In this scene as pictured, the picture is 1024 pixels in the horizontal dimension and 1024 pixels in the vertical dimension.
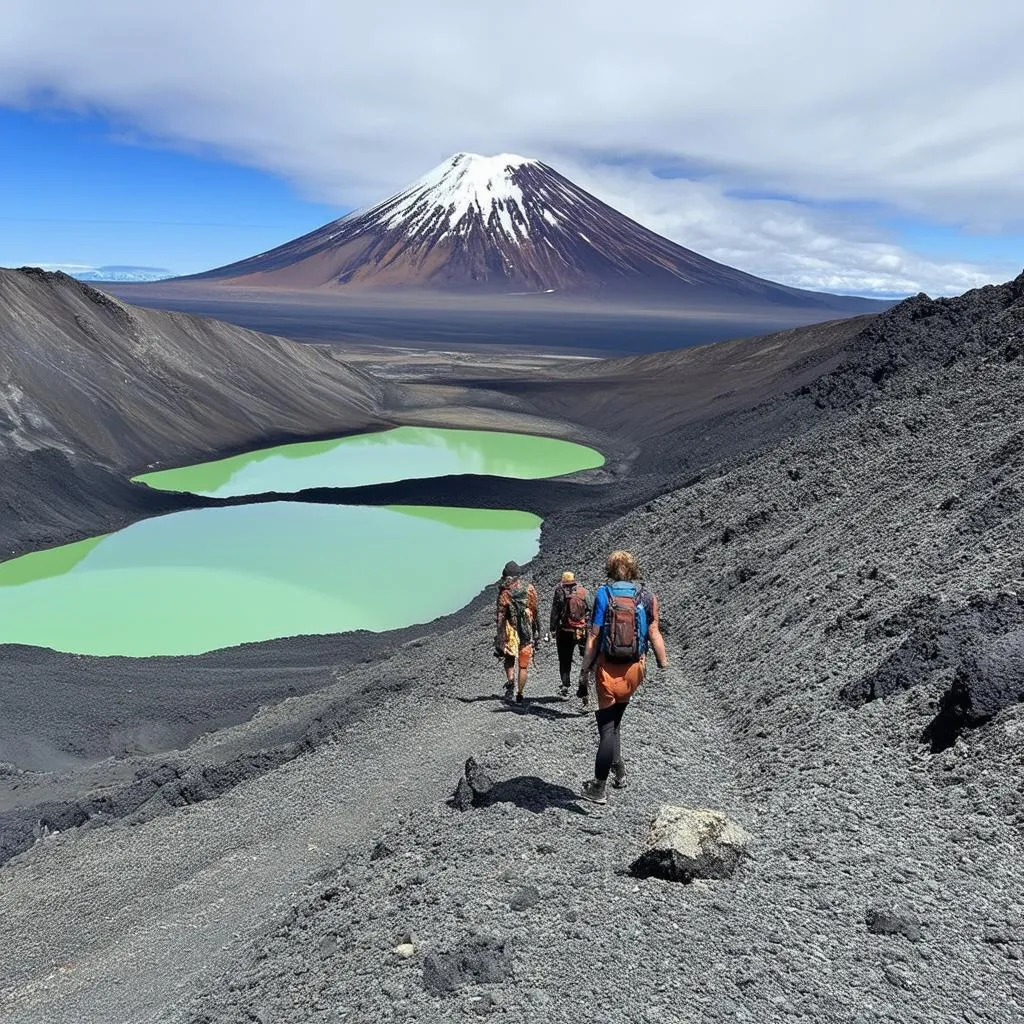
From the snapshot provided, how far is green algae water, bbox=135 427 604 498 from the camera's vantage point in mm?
36663

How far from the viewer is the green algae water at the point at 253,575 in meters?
19.9

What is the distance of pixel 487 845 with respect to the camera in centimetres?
591

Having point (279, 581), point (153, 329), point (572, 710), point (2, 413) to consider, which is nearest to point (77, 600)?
point (279, 581)

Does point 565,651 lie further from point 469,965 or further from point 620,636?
point 469,965

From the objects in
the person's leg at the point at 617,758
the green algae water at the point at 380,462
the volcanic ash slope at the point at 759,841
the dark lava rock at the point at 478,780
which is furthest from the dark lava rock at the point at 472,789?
the green algae water at the point at 380,462

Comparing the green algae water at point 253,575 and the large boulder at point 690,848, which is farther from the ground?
the green algae water at point 253,575

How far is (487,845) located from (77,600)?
1852cm

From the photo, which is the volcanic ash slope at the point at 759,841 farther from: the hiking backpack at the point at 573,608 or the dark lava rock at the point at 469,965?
the hiking backpack at the point at 573,608

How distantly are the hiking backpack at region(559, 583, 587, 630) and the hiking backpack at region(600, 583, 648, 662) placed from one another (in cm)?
280

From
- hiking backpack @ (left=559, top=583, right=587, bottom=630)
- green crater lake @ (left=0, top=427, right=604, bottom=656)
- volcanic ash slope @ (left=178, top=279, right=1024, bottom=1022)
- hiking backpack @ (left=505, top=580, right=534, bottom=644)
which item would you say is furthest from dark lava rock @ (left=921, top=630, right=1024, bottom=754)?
green crater lake @ (left=0, top=427, right=604, bottom=656)

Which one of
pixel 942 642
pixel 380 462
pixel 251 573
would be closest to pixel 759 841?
pixel 942 642

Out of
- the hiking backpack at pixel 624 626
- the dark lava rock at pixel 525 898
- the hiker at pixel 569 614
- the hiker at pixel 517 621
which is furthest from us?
the hiker at pixel 517 621

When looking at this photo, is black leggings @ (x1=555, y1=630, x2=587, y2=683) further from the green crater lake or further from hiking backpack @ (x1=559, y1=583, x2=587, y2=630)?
the green crater lake

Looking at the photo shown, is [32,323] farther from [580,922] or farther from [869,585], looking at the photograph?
[580,922]
